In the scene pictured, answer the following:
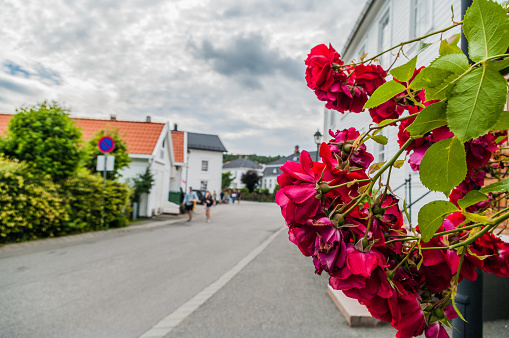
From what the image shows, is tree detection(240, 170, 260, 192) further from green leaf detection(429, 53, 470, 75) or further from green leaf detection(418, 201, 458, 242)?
green leaf detection(429, 53, 470, 75)

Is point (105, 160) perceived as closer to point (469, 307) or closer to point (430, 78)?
point (469, 307)

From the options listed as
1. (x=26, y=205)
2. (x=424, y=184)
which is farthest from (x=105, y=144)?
(x=424, y=184)

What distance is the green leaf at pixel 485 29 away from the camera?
1.37 feet

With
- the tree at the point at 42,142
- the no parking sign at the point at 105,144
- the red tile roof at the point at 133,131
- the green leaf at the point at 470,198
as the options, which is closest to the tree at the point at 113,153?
the no parking sign at the point at 105,144

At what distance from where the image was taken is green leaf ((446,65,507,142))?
39cm

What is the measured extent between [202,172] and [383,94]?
4901cm

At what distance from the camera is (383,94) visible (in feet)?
1.83

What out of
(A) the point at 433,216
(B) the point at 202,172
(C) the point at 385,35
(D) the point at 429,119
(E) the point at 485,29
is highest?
(C) the point at 385,35

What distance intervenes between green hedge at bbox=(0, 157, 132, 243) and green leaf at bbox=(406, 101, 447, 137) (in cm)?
980

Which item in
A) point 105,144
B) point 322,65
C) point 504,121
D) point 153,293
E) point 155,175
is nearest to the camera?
point 504,121

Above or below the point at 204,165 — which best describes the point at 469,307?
below

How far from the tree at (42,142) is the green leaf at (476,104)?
12040 millimetres

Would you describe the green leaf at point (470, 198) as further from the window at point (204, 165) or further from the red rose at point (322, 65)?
the window at point (204, 165)

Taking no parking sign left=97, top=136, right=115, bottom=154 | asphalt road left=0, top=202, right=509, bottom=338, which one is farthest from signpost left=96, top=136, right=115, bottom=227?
asphalt road left=0, top=202, right=509, bottom=338
